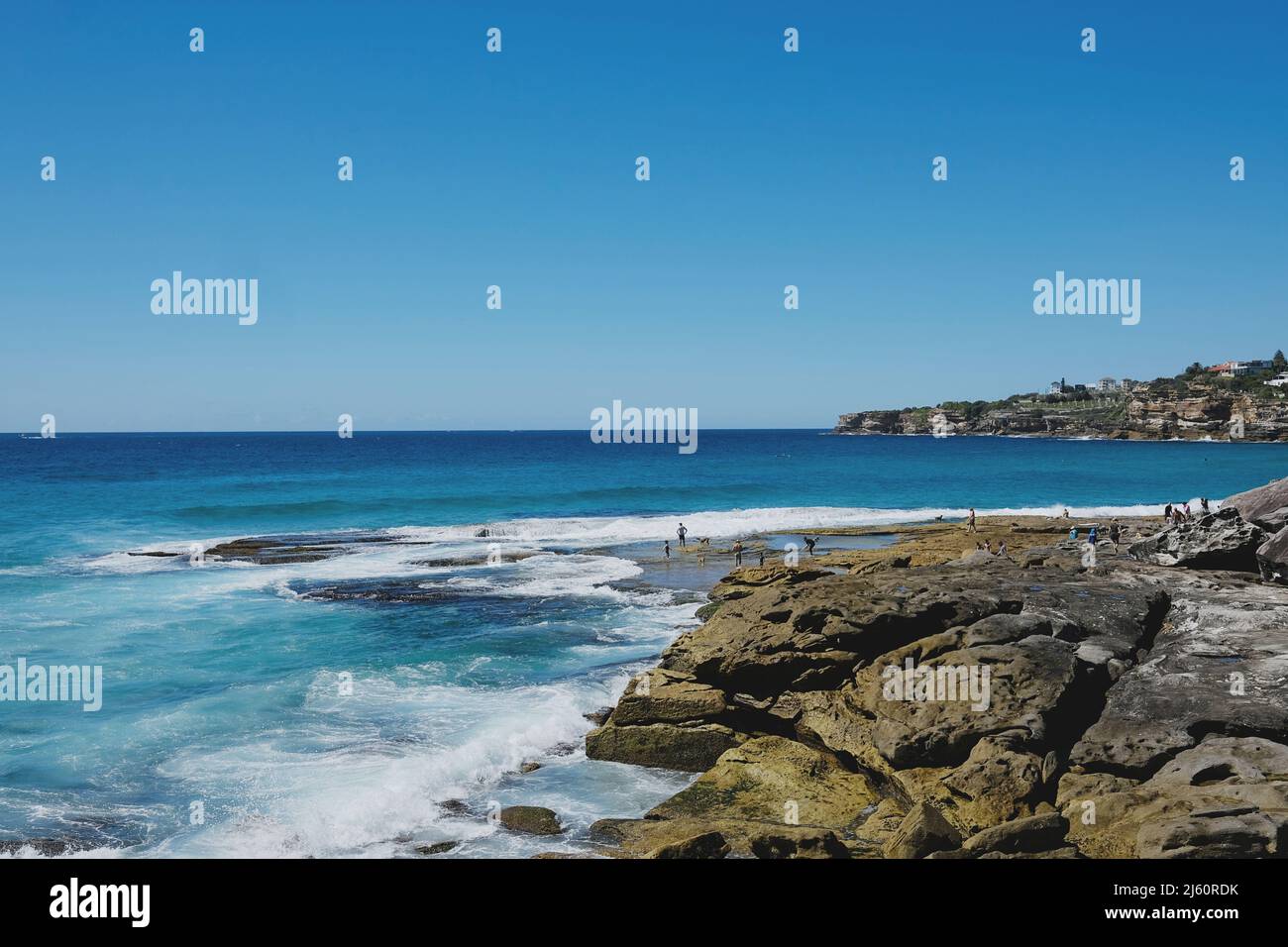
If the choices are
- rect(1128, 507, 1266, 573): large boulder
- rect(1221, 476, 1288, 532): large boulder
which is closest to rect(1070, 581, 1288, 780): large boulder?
rect(1128, 507, 1266, 573): large boulder

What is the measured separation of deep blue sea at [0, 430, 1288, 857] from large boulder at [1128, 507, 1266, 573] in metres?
16.0

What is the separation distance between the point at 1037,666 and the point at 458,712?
1318 centimetres

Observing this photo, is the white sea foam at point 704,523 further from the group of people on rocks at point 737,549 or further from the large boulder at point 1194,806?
the large boulder at point 1194,806

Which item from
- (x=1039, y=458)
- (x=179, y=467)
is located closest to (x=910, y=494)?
(x=1039, y=458)

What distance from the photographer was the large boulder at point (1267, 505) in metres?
26.7

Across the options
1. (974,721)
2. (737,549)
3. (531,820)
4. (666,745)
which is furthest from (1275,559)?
(737,549)

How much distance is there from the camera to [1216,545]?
24828 mm

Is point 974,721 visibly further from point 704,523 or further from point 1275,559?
point 704,523

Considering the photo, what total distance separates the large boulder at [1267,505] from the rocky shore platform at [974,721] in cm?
432

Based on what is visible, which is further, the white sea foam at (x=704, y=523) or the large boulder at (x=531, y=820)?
the white sea foam at (x=704, y=523)

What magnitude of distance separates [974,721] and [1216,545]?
15.0 meters

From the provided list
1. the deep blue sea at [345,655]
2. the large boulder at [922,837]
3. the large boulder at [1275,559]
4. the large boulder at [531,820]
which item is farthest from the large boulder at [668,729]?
the large boulder at [1275,559]

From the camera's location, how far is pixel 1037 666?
15789mm
